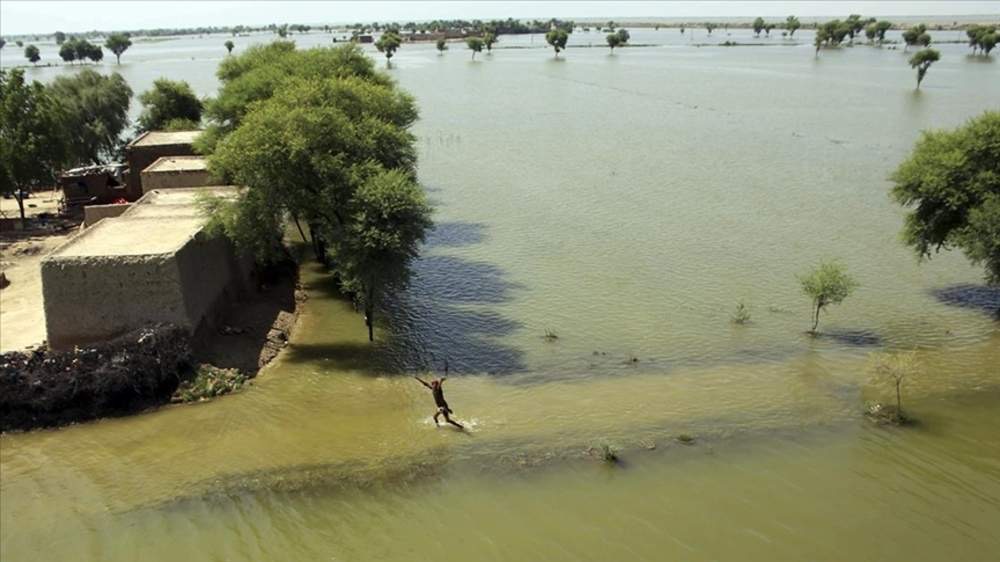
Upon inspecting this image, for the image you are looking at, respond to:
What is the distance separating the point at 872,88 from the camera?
8119 cm

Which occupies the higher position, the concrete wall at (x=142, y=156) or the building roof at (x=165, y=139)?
the building roof at (x=165, y=139)

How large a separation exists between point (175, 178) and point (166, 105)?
62.0 ft

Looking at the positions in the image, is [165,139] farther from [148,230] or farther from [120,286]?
[120,286]

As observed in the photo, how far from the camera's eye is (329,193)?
23594mm

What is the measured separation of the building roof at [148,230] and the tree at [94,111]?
2284 centimetres

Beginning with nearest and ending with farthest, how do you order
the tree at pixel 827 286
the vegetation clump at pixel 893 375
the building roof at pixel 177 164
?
1. the vegetation clump at pixel 893 375
2. the tree at pixel 827 286
3. the building roof at pixel 177 164

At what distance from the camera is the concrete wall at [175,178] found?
29.7 meters

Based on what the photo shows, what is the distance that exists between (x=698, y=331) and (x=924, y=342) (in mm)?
6886

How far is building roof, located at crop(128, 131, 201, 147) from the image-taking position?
113 ft

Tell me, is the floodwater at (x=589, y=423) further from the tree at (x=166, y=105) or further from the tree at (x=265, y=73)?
the tree at (x=166, y=105)

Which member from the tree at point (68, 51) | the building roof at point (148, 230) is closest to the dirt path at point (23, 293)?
the building roof at point (148, 230)

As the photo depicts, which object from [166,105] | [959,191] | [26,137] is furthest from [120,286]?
[166,105]

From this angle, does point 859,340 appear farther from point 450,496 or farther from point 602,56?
point 602,56

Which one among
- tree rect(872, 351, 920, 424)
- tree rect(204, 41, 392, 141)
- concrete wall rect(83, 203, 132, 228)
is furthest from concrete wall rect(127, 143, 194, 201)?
tree rect(872, 351, 920, 424)
